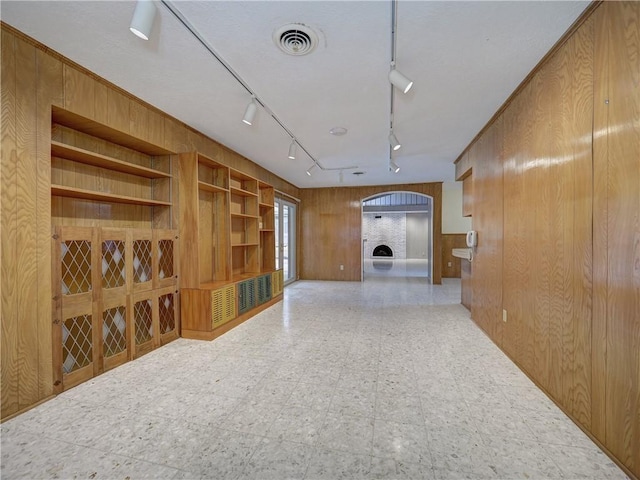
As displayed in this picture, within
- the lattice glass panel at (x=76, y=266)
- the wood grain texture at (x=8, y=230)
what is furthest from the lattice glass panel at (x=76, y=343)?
the wood grain texture at (x=8, y=230)

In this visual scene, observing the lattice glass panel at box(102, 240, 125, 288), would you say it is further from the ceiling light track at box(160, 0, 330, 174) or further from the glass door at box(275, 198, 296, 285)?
the glass door at box(275, 198, 296, 285)

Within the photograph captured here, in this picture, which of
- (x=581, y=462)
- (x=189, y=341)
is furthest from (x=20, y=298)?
(x=581, y=462)

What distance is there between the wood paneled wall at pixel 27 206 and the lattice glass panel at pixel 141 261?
788mm

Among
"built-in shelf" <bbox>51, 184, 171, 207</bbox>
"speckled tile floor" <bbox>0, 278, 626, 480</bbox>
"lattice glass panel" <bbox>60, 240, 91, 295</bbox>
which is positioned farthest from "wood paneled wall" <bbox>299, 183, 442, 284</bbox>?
"lattice glass panel" <bbox>60, 240, 91, 295</bbox>

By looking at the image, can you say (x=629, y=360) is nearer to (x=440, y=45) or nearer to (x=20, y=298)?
(x=440, y=45)

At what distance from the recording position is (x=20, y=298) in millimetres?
1886

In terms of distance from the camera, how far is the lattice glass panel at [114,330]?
8.38 feet

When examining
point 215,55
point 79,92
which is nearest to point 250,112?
point 215,55

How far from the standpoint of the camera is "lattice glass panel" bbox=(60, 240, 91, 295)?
7.39ft

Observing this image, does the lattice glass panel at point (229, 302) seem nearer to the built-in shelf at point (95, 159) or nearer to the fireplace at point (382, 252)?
the built-in shelf at point (95, 159)

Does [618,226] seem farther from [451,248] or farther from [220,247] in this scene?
[451,248]

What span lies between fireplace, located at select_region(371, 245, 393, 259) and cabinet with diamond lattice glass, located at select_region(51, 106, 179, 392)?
12.6m

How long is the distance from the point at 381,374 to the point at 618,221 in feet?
6.37

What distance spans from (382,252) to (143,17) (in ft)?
46.5
